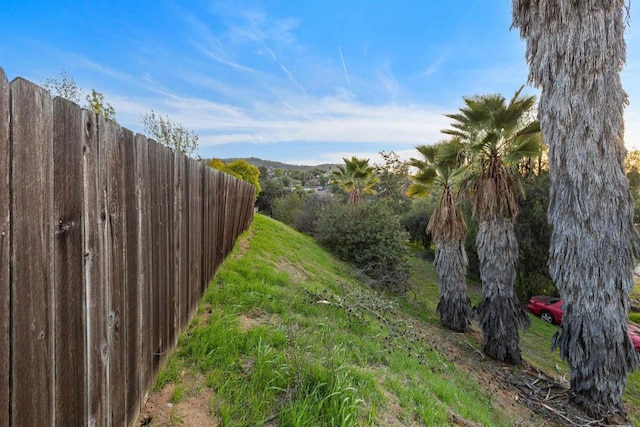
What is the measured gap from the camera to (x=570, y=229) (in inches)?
244

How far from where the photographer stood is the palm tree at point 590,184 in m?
5.77

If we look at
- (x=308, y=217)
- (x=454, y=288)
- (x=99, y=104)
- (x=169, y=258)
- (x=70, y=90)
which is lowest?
(x=454, y=288)

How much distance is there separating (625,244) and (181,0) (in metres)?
10.2

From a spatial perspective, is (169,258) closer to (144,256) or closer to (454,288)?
(144,256)

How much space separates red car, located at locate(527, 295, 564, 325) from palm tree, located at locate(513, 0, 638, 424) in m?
8.73

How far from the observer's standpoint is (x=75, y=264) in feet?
4.26

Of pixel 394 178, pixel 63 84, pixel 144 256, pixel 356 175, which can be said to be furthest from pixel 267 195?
pixel 144 256

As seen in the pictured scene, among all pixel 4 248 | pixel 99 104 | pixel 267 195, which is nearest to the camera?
pixel 4 248

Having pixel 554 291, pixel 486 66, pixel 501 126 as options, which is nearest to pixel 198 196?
pixel 501 126

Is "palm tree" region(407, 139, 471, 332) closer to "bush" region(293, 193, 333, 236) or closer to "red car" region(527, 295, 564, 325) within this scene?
"red car" region(527, 295, 564, 325)

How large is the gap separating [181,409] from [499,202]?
851cm

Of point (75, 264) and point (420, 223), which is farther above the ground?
point (75, 264)

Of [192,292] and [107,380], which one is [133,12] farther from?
[107,380]

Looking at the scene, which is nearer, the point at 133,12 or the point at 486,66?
the point at 133,12
